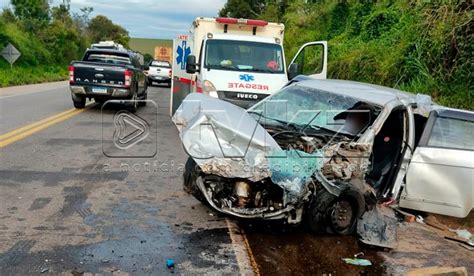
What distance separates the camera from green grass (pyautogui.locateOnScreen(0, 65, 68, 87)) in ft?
85.8

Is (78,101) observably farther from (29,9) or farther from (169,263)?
(29,9)

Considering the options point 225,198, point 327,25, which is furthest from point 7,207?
point 327,25

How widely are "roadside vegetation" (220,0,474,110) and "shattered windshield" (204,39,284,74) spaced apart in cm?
388

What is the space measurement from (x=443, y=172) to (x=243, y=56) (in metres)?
5.88

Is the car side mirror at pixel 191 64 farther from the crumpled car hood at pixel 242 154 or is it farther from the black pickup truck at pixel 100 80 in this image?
the crumpled car hood at pixel 242 154

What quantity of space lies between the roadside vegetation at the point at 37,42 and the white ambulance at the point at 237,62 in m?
16.7

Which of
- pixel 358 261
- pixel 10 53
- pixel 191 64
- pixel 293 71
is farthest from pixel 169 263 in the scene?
pixel 10 53

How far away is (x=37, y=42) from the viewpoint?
4041cm

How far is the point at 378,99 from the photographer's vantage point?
18.5ft

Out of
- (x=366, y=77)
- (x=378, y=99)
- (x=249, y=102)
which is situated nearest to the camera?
(x=378, y=99)

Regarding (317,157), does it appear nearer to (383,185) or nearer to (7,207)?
(383,185)

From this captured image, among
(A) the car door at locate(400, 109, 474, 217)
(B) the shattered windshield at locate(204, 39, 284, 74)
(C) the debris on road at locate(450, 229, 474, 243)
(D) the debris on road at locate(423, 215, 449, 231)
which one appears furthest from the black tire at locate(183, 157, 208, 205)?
(B) the shattered windshield at locate(204, 39, 284, 74)

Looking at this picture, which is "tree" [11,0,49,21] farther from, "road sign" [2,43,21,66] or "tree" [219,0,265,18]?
Result: "tree" [219,0,265,18]

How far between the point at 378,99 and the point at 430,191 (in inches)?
48.3
